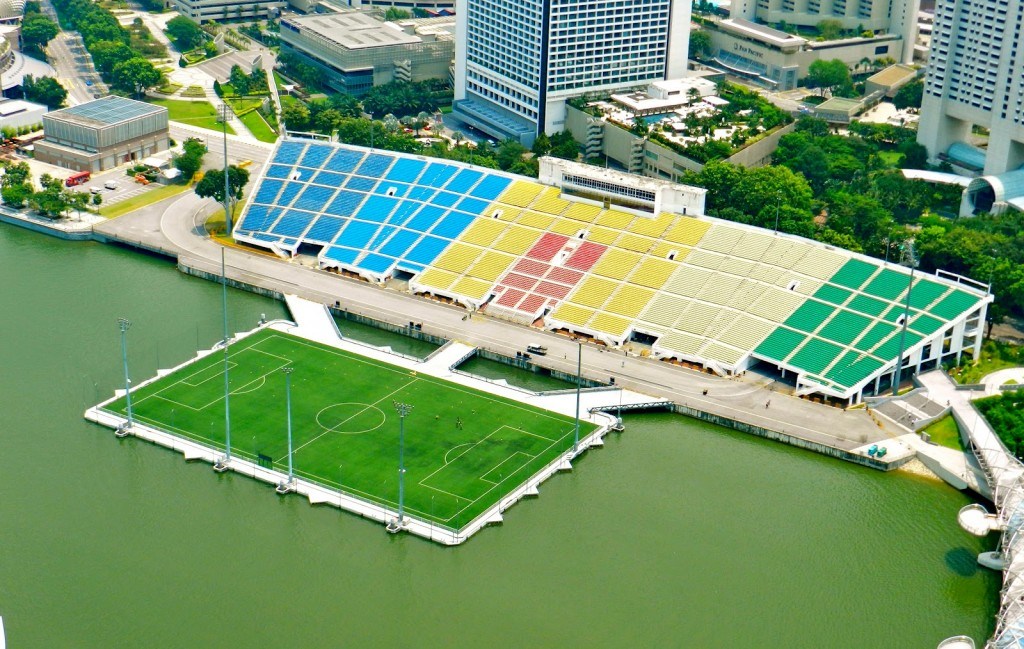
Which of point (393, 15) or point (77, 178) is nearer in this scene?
point (77, 178)

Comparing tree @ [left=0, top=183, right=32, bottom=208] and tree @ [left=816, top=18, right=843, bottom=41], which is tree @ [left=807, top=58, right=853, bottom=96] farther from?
tree @ [left=0, top=183, right=32, bottom=208]

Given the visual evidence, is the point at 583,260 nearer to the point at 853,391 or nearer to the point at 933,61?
the point at 853,391

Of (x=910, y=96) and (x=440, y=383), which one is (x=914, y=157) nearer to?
(x=910, y=96)

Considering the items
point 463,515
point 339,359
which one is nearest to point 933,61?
point 339,359

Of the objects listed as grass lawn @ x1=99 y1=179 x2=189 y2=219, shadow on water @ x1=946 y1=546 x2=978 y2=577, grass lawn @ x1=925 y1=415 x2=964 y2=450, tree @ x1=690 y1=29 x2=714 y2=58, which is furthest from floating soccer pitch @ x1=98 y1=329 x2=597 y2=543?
tree @ x1=690 y1=29 x2=714 y2=58

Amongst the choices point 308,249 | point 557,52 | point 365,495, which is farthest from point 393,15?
point 365,495

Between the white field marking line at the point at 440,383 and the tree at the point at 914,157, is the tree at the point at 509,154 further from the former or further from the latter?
the tree at the point at 914,157
